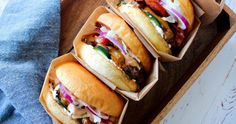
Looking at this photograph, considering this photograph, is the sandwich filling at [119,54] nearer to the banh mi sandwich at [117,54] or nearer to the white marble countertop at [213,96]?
the banh mi sandwich at [117,54]

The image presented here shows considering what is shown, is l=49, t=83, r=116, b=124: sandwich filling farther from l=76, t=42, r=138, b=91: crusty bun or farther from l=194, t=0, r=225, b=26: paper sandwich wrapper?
l=194, t=0, r=225, b=26: paper sandwich wrapper

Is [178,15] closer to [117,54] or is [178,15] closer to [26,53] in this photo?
[117,54]

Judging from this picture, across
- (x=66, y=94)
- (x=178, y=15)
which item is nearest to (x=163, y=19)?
(x=178, y=15)

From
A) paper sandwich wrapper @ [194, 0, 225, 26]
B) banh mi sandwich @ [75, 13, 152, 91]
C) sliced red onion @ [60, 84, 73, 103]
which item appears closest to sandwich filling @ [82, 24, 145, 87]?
banh mi sandwich @ [75, 13, 152, 91]

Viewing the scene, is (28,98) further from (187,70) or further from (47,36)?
(187,70)

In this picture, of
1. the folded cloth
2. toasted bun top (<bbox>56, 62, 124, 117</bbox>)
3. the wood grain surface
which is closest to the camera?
toasted bun top (<bbox>56, 62, 124, 117</bbox>)

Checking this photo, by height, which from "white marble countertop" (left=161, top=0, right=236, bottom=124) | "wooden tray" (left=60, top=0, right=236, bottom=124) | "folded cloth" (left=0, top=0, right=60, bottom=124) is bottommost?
"white marble countertop" (left=161, top=0, right=236, bottom=124)
